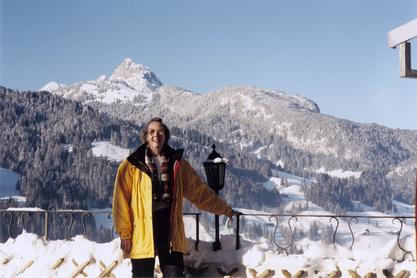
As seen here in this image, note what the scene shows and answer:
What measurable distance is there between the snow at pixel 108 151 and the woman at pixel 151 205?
500 feet

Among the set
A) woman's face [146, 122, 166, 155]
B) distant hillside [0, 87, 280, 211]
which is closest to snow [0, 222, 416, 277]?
woman's face [146, 122, 166, 155]

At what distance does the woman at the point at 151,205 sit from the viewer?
13.7ft

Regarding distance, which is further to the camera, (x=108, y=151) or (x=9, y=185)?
(x=108, y=151)

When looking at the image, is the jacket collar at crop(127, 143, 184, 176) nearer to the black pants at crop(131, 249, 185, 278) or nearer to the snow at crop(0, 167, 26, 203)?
→ the black pants at crop(131, 249, 185, 278)

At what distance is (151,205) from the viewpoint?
4.14m

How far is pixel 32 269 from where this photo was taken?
6.37 meters

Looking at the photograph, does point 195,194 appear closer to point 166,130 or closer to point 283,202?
point 166,130

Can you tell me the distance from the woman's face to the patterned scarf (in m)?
0.06

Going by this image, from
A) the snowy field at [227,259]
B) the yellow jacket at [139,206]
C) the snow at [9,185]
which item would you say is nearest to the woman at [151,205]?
the yellow jacket at [139,206]

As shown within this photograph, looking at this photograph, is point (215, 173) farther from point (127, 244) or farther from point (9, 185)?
point (9, 185)

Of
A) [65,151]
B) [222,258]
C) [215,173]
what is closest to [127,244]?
[222,258]

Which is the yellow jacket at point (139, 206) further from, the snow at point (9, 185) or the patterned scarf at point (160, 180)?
the snow at point (9, 185)

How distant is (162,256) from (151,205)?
0.42m

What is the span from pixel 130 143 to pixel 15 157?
4270cm
